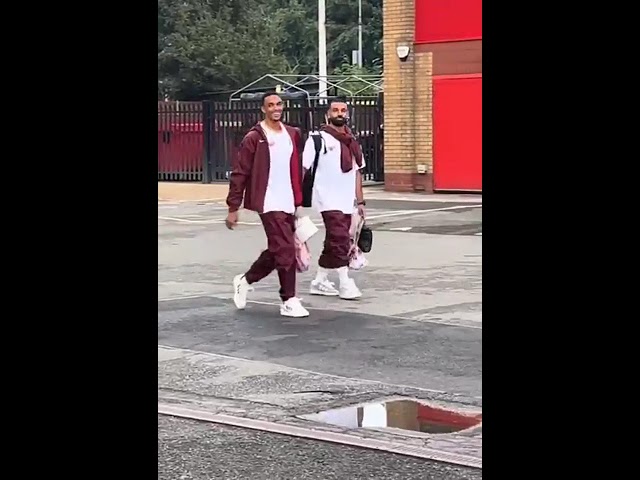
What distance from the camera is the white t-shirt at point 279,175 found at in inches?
352

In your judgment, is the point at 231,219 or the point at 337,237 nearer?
the point at 231,219

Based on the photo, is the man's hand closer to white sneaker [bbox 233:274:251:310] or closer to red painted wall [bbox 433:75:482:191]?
white sneaker [bbox 233:274:251:310]

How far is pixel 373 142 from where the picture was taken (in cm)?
2447

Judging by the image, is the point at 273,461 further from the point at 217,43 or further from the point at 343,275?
the point at 217,43

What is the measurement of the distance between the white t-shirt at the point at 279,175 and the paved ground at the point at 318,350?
39.7 inches

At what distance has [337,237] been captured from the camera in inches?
388

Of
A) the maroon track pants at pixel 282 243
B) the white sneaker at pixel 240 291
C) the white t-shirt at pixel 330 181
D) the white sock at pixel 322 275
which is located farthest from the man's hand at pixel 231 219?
the white sock at pixel 322 275

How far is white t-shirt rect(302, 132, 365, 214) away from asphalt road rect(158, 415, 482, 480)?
424 centimetres

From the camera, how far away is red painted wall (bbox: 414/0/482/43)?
2078 centimetres

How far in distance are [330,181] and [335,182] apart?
0.16ft

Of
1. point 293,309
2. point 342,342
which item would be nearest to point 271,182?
point 293,309

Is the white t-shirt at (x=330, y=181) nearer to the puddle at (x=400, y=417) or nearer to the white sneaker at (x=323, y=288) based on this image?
the white sneaker at (x=323, y=288)
